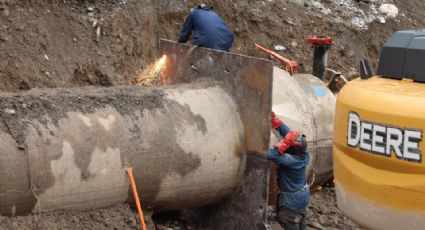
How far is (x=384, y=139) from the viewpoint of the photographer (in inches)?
168

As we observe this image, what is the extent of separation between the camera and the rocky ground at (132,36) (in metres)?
8.23

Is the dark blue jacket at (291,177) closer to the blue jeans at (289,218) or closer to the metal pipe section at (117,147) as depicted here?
the blue jeans at (289,218)

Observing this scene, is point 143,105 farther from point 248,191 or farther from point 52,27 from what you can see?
point 52,27

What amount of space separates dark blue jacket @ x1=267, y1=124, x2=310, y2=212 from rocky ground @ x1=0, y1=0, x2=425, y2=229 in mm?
933

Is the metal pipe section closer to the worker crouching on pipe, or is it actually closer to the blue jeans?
the worker crouching on pipe

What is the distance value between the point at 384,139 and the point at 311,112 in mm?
2137

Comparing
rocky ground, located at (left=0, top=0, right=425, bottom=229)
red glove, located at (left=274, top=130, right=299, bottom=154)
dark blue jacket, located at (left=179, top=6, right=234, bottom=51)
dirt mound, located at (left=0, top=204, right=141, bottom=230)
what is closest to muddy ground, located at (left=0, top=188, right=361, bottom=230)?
dirt mound, located at (left=0, top=204, right=141, bottom=230)

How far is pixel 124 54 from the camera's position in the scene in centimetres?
907

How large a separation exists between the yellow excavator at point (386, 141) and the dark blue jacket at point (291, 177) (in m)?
1.02

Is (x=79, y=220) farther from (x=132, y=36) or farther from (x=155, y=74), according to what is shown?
(x=132, y=36)

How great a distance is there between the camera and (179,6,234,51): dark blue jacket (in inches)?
274

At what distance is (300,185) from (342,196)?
1312 mm

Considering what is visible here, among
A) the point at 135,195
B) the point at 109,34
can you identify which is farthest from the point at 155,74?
the point at 109,34

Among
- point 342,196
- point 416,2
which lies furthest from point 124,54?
point 416,2
